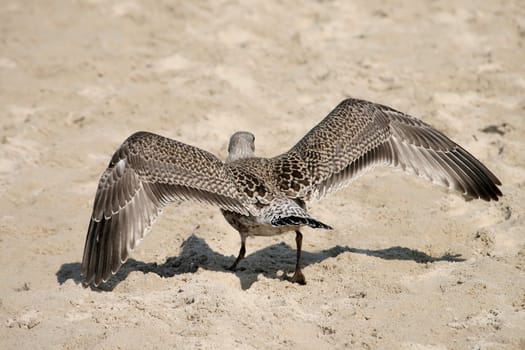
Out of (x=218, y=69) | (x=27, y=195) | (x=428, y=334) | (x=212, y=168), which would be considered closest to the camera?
(x=428, y=334)

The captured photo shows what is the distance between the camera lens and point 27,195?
709 cm

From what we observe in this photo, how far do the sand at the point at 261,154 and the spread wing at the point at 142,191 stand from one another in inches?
12.5

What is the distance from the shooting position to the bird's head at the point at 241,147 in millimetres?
6605

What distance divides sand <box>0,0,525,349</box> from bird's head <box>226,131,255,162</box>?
55cm

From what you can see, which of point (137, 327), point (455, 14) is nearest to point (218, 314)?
point (137, 327)

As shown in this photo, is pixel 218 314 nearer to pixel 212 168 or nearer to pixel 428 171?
pixel 212 168

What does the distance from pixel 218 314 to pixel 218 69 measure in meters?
4.27

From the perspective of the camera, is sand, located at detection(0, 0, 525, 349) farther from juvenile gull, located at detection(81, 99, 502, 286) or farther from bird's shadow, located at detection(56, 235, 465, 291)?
juvenile gull, located at detection(81, 99, 502, 286)

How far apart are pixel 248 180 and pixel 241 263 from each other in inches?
27.3

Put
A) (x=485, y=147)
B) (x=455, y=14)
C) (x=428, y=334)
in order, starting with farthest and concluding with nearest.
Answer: (x=455, y=14) < (x=485, y=147) < (x=428, y=334)

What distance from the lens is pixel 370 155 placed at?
21.2 ft

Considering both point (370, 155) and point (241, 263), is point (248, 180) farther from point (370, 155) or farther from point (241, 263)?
point (370, 155)

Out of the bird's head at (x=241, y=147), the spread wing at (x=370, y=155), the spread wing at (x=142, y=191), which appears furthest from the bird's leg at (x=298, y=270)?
the bird's head at (x=241, y=147)

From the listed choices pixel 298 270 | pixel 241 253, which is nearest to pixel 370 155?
pixel 298 270
